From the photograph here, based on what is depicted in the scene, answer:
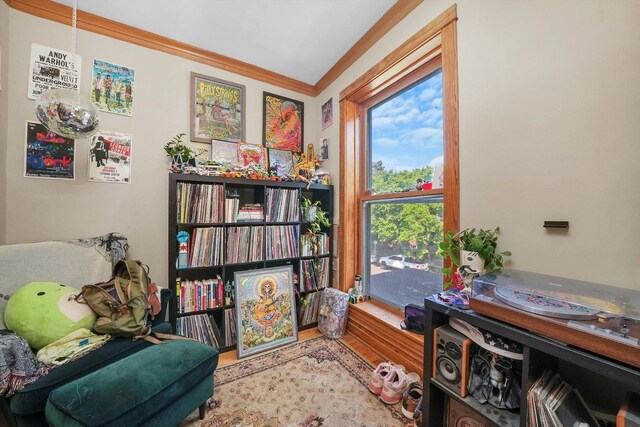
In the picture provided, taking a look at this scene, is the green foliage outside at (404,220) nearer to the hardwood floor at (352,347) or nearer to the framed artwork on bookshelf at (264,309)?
the hardwood floor at (352,347)

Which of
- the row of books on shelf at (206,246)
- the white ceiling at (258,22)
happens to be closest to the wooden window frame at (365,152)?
the white ceiling at (258,22)

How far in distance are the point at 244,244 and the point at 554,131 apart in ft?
6.61

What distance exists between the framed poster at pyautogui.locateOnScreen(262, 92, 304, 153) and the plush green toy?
5.91 feet

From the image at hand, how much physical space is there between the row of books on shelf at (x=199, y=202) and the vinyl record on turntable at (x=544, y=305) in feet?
6.02

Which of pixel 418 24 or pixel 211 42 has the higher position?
pixel 211 42

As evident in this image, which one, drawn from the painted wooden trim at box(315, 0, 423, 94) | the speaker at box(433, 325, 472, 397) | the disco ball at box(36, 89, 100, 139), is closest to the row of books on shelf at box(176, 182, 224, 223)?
the disco ball at box(36, 89, 100, 139)

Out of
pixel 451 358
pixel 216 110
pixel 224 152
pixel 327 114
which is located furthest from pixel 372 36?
pixel 451 358

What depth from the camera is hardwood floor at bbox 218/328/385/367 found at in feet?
5.97

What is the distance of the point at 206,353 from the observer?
4.10 feet

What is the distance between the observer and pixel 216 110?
2.18m

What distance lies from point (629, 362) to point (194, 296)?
2.17 meters

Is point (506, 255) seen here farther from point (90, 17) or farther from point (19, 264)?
point (90, 17)

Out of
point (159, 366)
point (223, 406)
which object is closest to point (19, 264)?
point (159, 366)

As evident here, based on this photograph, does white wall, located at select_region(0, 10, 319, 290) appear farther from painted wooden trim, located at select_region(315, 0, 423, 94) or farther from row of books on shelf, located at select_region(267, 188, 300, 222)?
painted wooden trim, located at select_region(315, 0, 423, 94)
